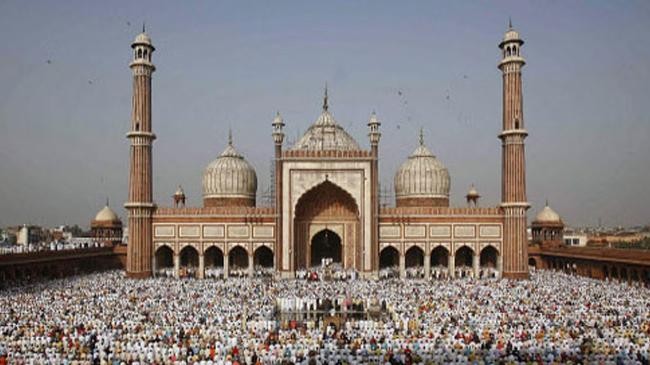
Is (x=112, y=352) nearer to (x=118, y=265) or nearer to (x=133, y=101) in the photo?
(x=133, y=101)

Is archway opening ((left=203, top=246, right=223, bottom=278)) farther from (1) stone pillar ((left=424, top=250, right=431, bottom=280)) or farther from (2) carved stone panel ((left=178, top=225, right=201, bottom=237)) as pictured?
(1) stone pillar ((left=424, top=250, right=431, bottom=280))

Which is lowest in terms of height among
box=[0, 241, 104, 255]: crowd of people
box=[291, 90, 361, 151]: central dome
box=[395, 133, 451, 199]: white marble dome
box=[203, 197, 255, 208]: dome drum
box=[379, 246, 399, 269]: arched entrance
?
box=[379, 246, 399, 269]: arched entrance

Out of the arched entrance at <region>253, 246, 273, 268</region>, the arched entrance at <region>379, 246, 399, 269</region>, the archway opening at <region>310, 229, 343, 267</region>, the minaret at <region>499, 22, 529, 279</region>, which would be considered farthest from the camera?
the archway opening at <region>310, 229, 343, 267</region>

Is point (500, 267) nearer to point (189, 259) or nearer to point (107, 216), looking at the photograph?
point (189, 259)

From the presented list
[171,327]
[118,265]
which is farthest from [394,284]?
[118,265]

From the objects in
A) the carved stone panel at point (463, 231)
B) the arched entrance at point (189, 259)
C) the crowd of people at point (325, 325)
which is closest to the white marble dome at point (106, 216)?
the arched entrance at point (189, 259)

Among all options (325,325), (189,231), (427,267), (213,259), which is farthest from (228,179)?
(325,325)

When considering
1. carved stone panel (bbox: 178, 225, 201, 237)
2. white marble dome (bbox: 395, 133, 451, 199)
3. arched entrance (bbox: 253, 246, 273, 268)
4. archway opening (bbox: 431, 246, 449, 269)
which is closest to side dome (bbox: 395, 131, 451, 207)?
white marble dome (bbox: 395, 133, 451, 199)
